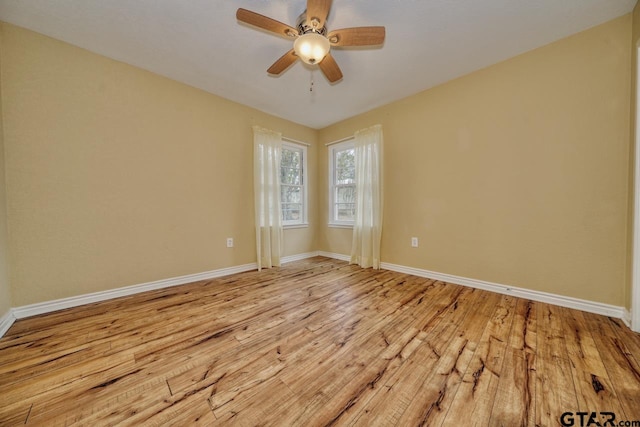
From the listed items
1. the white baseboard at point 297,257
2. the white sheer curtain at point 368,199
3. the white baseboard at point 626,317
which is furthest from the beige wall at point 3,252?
the white baseboard at point 626,317

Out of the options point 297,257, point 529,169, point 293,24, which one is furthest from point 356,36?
point 297,257

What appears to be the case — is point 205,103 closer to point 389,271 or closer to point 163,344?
point 163,344

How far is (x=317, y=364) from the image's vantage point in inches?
52.0

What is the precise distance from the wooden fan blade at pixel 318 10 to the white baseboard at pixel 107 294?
2.89 meters

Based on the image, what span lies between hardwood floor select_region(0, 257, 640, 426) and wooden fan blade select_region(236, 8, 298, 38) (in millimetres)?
2197

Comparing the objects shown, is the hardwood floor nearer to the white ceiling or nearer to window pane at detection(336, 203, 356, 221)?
window pane at detection(336, 203, 356, 221)

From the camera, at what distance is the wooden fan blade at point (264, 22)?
4.88 feet

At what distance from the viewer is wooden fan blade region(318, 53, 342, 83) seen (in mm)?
1891

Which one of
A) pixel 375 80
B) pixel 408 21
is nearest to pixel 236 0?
pixel 408 21

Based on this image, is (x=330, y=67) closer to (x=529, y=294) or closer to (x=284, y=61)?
(x=284, y=61)

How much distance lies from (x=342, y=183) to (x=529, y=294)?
278 centimetres

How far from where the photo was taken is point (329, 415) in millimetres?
992

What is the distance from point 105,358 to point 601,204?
12.6ft

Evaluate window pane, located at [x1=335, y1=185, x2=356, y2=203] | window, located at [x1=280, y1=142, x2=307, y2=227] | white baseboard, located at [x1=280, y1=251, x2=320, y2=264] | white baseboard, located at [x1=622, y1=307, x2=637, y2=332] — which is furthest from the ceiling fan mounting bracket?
white baseboard, located at [x1=622, y1=307, x2=637, y2=332]
